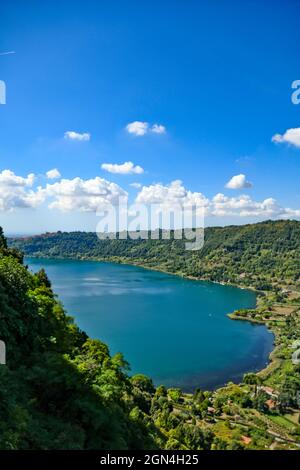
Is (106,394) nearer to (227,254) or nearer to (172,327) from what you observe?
(172,327)

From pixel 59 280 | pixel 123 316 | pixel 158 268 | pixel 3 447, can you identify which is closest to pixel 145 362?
pixel 123 316

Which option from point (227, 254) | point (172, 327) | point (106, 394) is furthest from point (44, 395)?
point (227, 254)

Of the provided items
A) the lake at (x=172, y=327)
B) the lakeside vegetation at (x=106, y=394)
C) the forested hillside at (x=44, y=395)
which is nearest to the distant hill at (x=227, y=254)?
the lake at (x=172, y=327)

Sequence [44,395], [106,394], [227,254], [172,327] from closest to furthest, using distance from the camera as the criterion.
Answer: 1. [44,395]
2. [106,394]
3. [172,327]
4. [227,254]

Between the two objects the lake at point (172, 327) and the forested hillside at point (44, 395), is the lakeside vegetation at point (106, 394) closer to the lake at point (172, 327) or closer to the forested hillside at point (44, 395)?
the forested hillside at point (44, 395)

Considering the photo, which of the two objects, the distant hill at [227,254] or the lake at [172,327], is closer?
the lake at [172,327]

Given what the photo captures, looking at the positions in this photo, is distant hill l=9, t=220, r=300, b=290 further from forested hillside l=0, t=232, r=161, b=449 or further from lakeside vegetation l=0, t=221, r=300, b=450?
forested hillside l=0, t=232, r=161, b=449
